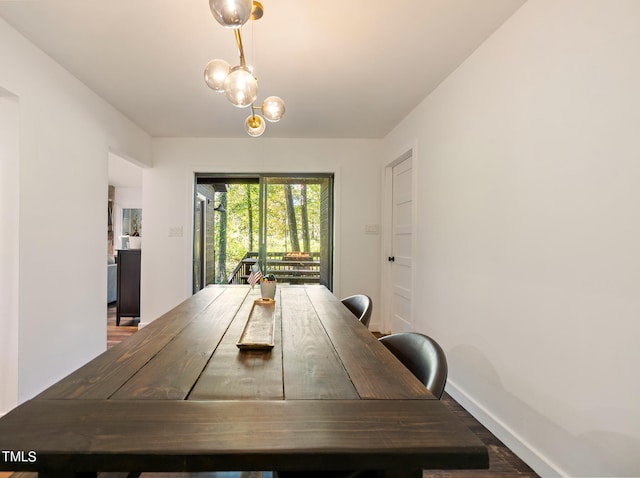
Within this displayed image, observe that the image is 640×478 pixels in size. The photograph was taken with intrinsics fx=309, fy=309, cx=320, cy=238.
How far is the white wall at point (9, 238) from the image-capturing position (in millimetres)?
1991

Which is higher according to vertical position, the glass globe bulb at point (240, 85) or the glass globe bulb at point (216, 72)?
the glass globe bulb at point (216, 72)

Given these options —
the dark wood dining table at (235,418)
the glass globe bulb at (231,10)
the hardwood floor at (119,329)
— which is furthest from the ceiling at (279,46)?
the hardwood floor at (119,329)

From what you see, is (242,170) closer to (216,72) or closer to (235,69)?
(216,72)

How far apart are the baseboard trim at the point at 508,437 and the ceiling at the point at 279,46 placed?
2374 millimetres

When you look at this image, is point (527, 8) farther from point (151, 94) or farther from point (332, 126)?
point (151, 94)

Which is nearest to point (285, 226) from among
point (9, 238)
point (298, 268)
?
point (298, 268)

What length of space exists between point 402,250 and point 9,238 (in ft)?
11.0

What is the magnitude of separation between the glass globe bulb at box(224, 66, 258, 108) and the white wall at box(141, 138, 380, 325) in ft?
8.58

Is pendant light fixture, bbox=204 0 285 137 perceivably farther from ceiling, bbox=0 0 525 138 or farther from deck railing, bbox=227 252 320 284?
deck railing, bbox=227 252 320 284

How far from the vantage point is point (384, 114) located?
10.6 ft

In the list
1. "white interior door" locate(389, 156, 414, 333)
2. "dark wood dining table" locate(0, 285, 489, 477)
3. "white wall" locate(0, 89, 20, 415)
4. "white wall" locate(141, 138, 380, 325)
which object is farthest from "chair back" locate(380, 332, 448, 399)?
"white wall" locate(141, 138, 380, 325)

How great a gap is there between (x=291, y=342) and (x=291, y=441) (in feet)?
1.91

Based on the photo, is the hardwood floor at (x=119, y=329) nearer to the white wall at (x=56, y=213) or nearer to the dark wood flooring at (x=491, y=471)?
the white wall at (x=56, y=213)

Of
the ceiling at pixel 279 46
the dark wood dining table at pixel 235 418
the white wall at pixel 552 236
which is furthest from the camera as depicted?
the ceiling at pixel 279 46
